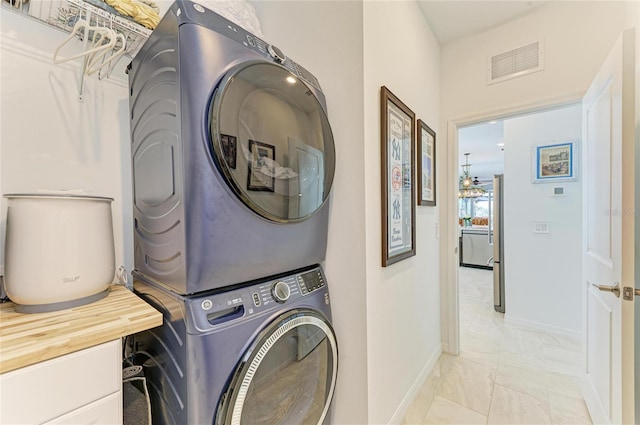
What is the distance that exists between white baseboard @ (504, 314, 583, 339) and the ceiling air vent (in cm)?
243

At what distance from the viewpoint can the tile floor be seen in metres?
1.64

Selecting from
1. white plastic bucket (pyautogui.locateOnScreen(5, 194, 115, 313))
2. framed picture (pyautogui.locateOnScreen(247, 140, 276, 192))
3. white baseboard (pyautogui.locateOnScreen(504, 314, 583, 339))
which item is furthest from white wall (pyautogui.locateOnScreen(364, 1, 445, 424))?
white baseboard (pyautogui.locateOnScreen(504, 314, 583, 339))

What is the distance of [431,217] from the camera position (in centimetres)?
215

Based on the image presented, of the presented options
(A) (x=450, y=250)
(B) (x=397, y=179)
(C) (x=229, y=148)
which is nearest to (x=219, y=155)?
(C) (x=229, y=148)

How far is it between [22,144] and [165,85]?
0.62m

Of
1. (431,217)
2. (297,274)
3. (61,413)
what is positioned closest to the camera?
(61,413)

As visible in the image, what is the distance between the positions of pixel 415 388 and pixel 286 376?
4.23 feet

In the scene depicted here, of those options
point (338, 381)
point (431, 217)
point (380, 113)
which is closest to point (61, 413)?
point (338, 381)

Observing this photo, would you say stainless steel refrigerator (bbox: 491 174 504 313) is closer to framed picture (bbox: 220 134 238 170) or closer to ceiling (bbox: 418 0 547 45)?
ceiling (bbox: 418 0 547 45)

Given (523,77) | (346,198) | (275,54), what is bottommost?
(346,198)

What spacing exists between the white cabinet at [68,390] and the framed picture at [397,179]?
1.10 m

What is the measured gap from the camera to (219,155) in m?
0.74

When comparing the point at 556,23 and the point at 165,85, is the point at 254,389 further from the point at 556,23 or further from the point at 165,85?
the point at 556,23

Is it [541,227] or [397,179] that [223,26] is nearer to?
[397,179]
